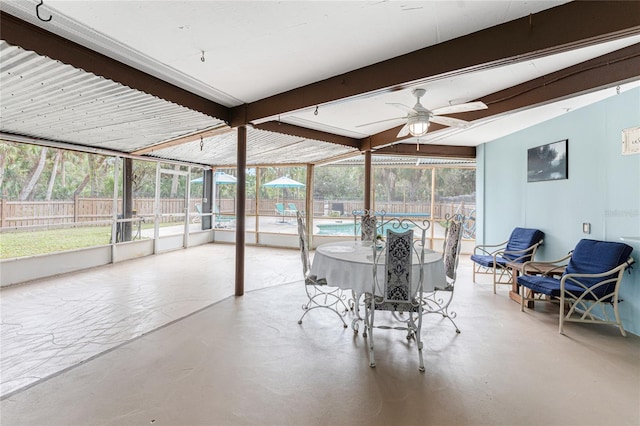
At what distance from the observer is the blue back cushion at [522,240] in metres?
4.62

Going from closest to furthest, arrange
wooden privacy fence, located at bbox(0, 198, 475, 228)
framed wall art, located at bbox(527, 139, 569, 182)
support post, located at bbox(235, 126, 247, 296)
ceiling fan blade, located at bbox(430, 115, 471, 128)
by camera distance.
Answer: ceiling fan blade, located at bbox(430, 115, 471, 128) < framed wall art, located at bbox(527, 139, 569, 182) < support post, located at bbox(235, 126, 247, 296) < wooden privacy fence, located at bbox(0, 198, 475, 228)

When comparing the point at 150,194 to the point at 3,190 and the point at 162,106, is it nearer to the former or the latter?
the point at 3,190

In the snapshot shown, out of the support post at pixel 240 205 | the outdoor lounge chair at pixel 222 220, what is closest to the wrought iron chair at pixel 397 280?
the support post at pixel 240 205

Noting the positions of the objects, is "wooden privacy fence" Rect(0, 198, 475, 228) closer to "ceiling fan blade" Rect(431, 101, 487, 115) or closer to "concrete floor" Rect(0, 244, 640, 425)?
"concrete floor" Rect(0, 244, 640, 425)

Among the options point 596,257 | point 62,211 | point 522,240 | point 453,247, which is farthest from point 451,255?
point 62,211

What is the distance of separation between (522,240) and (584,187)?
1210mm

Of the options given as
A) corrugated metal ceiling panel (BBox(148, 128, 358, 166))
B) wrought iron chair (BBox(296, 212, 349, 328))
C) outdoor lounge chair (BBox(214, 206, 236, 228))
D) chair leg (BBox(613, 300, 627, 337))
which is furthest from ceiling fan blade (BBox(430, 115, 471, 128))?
outdoor lounge chair (BBox(214, 206, 236, 228))

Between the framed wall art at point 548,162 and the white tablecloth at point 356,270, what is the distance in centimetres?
251

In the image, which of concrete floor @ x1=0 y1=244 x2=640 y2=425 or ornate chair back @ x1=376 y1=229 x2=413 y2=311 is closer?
concrete floor @ x1=0 y1=244 x2=640 y2=425

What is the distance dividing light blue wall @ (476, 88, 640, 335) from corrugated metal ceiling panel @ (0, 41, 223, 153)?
487 centimetres

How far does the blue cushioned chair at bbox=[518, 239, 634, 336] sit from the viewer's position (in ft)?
10.2

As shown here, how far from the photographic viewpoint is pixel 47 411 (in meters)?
1.95

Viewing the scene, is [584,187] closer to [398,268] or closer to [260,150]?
[398,268]

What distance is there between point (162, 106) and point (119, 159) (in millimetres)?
3866
